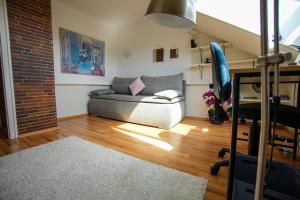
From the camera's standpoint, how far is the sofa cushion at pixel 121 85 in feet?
11.8

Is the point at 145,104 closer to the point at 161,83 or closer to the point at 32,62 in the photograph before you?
the point at 161,83

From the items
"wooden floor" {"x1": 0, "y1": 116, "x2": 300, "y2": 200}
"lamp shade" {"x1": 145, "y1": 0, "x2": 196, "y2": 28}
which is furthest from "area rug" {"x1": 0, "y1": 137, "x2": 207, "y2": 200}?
"lamp shade" {"x1": 145, "y1": 0, "x2": 196, "y2": 28}

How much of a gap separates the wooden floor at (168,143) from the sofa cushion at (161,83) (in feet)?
2.94

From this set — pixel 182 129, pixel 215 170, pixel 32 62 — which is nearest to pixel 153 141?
pixel 182 129

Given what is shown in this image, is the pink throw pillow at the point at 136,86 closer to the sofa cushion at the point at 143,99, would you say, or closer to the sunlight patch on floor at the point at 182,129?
the sofa cushion at the point at 143,99

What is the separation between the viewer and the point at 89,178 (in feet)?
3.74

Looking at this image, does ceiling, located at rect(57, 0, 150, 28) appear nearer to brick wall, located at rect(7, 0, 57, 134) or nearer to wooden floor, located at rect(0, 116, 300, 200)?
brick wall, located at rect(7, 0, 57, 134)

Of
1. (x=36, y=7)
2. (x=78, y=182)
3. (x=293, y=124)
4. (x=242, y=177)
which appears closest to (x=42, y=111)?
(x=36, y=7)

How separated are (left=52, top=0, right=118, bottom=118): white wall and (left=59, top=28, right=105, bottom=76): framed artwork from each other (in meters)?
0.09

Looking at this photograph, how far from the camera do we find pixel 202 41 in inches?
121

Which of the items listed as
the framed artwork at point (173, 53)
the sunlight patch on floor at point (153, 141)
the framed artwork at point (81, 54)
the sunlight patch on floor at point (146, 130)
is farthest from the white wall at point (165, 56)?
the sunlight patch on floor at point (153, 141)

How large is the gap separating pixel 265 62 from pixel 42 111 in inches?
102

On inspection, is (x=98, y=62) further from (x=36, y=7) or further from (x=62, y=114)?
(x=36, y=7)

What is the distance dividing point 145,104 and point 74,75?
163 centimetres
